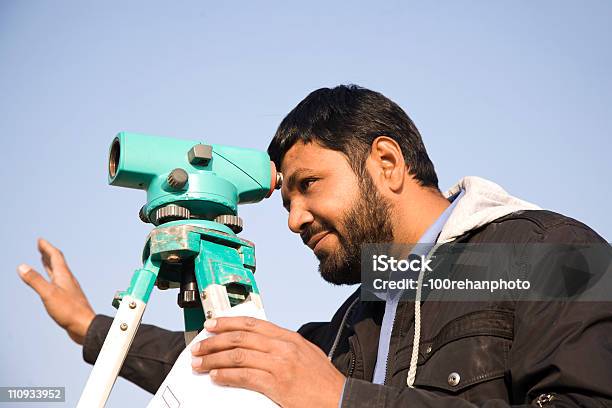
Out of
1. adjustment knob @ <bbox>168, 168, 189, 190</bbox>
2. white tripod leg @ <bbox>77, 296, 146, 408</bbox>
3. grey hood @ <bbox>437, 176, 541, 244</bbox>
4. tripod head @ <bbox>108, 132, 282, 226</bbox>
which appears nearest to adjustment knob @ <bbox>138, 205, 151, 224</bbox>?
tripod head @ <bbox>108, 132, 282, 226</bbox>

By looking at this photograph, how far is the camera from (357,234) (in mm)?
3070

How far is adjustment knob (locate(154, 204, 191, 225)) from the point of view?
7.48 feet

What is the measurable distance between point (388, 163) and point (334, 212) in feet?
1.37

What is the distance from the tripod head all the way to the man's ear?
3.06 feet

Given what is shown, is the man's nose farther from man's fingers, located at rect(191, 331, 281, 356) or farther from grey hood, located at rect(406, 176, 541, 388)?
man's fingers, located at rect(191, 331, 281, 356)

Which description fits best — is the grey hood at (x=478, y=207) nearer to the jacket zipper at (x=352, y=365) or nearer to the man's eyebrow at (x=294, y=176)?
the jacket zipper at (x=352, y=365)

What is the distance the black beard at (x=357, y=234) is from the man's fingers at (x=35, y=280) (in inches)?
45.1

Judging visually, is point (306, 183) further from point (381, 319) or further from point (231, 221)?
point (231, 221)

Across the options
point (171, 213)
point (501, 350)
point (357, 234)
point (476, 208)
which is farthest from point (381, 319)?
point (171, 213)

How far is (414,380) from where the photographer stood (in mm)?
2326

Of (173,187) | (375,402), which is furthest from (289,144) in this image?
(375,402)

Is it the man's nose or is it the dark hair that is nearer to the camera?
the man's nose

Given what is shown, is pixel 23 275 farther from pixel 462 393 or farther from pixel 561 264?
pixel 561 264

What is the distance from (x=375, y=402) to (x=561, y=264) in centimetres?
78
